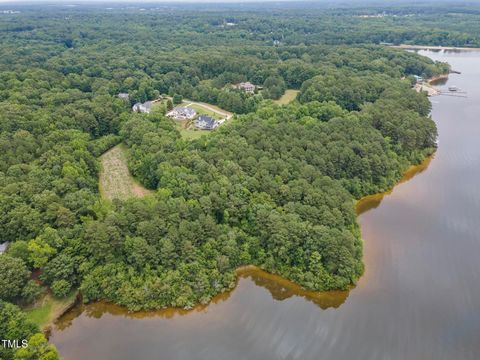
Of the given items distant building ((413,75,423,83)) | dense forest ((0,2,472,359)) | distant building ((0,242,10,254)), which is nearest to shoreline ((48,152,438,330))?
dense forest ((0,2,472,359))

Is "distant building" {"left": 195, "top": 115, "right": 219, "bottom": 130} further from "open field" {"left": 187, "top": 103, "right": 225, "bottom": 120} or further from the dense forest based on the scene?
the dense forest

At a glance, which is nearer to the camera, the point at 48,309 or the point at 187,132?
the point at 48,309

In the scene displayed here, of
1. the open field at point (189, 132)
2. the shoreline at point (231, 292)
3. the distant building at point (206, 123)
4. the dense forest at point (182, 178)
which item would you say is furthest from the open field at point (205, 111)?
the shoreline at point (231, 292)

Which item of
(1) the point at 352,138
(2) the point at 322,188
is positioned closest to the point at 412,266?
(2) the point at 322,188

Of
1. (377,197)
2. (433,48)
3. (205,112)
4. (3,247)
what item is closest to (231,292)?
(3,247)

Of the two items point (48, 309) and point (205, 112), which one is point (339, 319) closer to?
point (48, 309)

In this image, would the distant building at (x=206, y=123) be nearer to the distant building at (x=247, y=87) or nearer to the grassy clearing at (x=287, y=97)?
the grassy clearing at (x=287, y=97)
